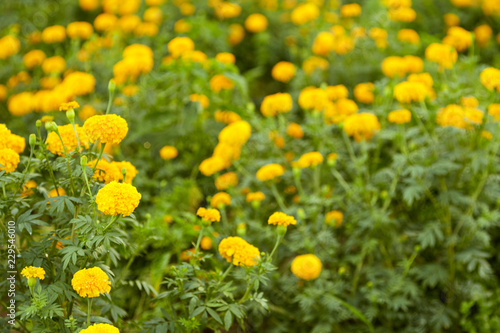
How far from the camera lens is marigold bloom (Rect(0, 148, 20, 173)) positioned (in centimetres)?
161

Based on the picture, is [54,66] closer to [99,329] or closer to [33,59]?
[33,59]

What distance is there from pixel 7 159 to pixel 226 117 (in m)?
1.90

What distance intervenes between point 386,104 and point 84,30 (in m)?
2.33

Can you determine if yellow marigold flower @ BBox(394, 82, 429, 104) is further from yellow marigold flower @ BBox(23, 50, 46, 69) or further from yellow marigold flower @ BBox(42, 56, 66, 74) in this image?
yellow marigold flower @ BBox(23, 50, 46, 69)

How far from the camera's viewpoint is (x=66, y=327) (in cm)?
157

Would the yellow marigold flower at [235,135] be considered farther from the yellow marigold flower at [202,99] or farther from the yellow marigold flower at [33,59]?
the yellow marigold flower at [33,59]

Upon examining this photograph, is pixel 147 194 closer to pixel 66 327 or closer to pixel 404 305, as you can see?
pixel 66 327

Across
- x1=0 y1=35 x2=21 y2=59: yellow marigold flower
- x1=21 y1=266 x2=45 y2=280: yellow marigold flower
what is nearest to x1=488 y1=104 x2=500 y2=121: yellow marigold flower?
x1=21 y1=266 x2=45 y2=280: yellow marigold flower

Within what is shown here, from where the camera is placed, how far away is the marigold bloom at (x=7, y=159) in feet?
5.27

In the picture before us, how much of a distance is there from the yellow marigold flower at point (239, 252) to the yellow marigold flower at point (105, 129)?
20.6 inches

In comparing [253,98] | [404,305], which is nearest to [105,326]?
[404,305]

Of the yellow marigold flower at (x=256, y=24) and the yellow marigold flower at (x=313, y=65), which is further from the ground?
the yellow marigold flower at (x=256, y=24)

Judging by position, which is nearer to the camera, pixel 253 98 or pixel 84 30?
pixel 84 30

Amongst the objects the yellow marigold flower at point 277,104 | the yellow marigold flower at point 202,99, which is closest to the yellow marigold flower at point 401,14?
the yellow marigold flower at point 277,104
